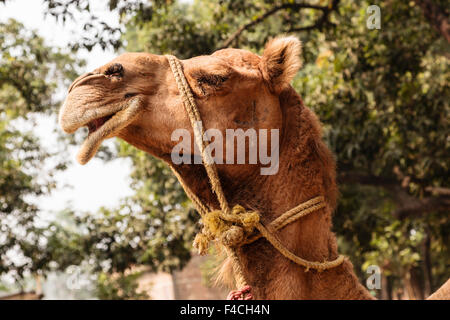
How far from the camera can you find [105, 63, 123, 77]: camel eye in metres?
2.07

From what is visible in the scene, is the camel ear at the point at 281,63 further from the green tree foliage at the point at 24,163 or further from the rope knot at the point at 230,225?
Answer: the green tree foliage at the point at 24,163

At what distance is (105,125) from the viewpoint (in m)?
2.00

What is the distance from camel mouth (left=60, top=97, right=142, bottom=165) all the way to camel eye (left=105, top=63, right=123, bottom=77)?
0.12 meters

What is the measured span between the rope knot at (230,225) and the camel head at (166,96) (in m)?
0.27

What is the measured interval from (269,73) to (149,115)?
1.66ft

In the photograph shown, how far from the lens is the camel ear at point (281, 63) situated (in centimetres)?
223

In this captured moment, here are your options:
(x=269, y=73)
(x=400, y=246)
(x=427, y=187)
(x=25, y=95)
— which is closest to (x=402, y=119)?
(x=427, y=187)

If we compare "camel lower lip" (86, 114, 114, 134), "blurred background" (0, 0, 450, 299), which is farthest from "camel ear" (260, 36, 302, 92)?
"blurred background" (0, 0, 450, 299)

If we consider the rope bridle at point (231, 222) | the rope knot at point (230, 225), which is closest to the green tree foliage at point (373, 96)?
the rope bridle at point (231, 222)

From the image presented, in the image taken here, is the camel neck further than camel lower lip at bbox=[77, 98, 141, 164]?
Yes

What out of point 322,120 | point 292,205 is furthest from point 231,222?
point 322,120

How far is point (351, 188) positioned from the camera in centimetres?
952

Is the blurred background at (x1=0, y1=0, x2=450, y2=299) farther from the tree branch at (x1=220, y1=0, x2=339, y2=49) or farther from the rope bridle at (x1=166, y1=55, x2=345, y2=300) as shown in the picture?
the rope bridle at (x1=166, y1=55, x2=345, y2=300)
